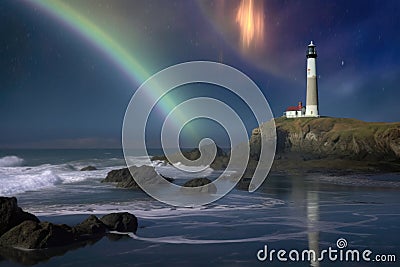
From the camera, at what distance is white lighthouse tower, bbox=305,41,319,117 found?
8094 cm

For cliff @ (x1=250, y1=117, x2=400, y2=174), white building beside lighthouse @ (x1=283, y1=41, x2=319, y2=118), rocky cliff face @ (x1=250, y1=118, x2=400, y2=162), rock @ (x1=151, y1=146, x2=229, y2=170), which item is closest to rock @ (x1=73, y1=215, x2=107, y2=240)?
cliff @ (x1=250, y1=117, x2=400, y2=174)

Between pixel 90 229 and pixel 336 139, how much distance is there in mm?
53529

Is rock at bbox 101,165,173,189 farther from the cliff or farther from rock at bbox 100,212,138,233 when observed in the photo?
the cliff

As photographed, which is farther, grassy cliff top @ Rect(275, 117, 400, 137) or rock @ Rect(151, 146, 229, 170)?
rock @ Rect(151, 146, 229, 170)

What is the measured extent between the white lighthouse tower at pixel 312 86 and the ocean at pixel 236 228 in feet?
180

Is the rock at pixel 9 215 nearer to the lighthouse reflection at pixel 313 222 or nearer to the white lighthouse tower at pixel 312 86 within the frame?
the lighthouse reflection at pixel 313 222

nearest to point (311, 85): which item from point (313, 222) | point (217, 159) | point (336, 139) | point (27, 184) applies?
point (336, 139)

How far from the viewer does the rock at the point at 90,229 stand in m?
13.2

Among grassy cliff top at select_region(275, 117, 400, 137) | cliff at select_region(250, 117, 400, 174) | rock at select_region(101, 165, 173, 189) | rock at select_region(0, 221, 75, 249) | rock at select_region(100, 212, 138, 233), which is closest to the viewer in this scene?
rock at select_region(0, 221, 75, 249)

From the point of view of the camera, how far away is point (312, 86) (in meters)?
80.9

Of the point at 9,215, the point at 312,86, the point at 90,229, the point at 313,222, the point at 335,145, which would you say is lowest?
the point at 90,229

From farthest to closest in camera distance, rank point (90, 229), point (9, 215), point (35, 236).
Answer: point (90, 229), point (9, 215), point (35, 236)

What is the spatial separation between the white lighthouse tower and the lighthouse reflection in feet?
187

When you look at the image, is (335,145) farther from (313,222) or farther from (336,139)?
(313,222)
